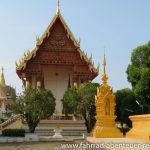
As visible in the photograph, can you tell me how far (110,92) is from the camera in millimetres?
18234

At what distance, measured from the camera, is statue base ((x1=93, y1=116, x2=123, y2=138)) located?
57.0 ft

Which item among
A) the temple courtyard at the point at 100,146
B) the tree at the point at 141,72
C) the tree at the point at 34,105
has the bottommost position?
the temple courtyard at the point at 100,146

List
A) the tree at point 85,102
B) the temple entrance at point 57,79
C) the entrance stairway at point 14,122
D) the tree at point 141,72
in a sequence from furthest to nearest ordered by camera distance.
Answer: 1. the temple entrance at point 57,79
2. the entrance stairway at point 14,122
3. the tree at point 85,102
4. the tree at point 141,72

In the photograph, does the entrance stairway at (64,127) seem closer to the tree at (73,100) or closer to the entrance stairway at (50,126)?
the entrance stairway at (50,126)

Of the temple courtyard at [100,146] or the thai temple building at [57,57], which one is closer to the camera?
the temple courtyard at [100,146]

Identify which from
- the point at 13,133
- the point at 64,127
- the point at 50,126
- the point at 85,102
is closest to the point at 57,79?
the point at 50,126

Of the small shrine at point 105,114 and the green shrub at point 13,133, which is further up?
the small shrine at point 105,114

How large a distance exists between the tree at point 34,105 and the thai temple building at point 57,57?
7.19 m

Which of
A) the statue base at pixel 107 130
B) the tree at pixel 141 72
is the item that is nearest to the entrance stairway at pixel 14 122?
the tree at pixel 141 72

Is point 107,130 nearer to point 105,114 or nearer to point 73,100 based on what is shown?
point 105,114

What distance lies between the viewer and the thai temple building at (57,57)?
29936mm

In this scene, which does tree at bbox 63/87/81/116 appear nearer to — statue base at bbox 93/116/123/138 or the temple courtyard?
statue base at bbox 93/116/123/138

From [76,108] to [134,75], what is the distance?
4.89m

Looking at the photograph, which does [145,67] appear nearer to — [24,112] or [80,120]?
[24,112]
